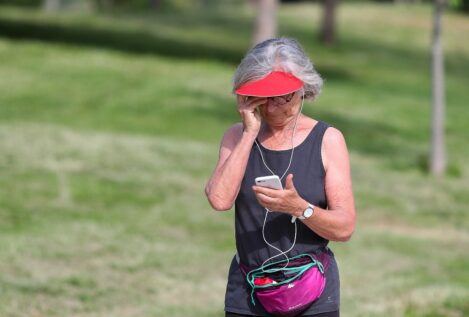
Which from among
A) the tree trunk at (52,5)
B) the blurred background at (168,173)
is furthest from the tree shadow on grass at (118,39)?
the tree trunk at (52,5)

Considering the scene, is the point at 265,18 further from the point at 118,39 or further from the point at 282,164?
the point at 282,164

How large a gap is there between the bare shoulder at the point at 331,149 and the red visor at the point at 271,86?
0.25 metres

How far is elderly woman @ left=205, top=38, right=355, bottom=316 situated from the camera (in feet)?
13.9

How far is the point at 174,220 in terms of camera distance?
13328 millimetres

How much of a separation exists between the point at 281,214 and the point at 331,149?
32cm

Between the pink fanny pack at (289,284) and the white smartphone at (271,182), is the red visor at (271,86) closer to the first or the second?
the white smartphone at (271,182)

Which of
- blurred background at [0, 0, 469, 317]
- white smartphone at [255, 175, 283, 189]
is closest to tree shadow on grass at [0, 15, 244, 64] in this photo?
blurred background at [0, 0, 469, 317]

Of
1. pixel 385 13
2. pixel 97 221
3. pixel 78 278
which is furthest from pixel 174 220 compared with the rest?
pixel 385 13

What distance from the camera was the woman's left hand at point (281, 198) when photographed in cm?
400

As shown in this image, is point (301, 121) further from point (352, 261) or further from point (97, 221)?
point (97, 221)

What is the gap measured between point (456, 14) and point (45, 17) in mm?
18809

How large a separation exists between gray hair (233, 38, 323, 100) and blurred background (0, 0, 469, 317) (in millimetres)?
4754

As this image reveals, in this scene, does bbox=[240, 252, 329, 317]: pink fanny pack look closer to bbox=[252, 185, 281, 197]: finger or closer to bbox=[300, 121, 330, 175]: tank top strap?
bbox=[300, 121, 330, 175]: tank top strap

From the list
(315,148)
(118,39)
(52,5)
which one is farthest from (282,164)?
(52,5)
